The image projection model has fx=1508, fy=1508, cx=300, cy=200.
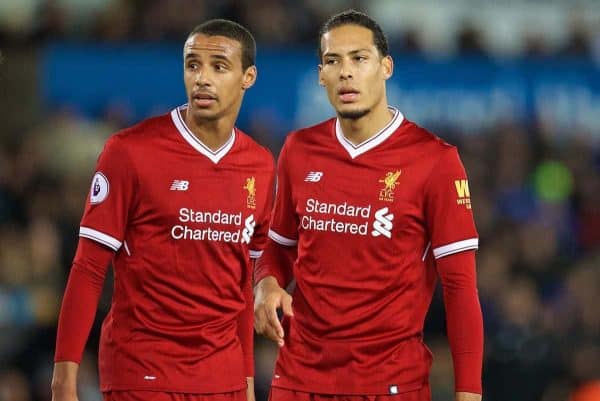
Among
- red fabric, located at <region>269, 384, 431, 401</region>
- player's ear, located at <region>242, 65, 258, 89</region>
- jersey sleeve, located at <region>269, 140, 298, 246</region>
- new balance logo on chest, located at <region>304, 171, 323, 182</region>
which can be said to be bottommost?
red fabric, located at <region>269, 384, 431, 401</region>

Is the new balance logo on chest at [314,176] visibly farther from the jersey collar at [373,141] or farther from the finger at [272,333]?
the finger at [272,333]

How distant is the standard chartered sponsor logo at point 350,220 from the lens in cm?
626

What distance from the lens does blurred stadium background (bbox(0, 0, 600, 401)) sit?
1045 cm

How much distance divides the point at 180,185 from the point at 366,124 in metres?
0.90

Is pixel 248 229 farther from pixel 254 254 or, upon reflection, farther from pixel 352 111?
pixel 352 111

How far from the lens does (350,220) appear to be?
628 cm

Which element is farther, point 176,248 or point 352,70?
point 352,70

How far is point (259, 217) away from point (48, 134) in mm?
6568

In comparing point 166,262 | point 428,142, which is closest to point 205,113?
point 166,262

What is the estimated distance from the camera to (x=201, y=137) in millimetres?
6156

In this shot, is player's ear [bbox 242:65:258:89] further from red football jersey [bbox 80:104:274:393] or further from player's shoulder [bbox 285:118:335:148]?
player's shoulder [bbox 285:118:335:148]

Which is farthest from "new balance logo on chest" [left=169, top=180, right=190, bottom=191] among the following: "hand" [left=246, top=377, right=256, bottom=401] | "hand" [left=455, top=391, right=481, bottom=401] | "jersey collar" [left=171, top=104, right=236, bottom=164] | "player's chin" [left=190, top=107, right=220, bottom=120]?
"hand" [left=455, top=391, right=481, bottom=401]

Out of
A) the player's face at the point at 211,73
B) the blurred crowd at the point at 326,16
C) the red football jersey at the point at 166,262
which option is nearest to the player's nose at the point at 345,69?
the player's face at the point at 211,73

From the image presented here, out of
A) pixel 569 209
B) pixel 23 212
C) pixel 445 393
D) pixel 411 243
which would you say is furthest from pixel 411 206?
pixel 569 209
